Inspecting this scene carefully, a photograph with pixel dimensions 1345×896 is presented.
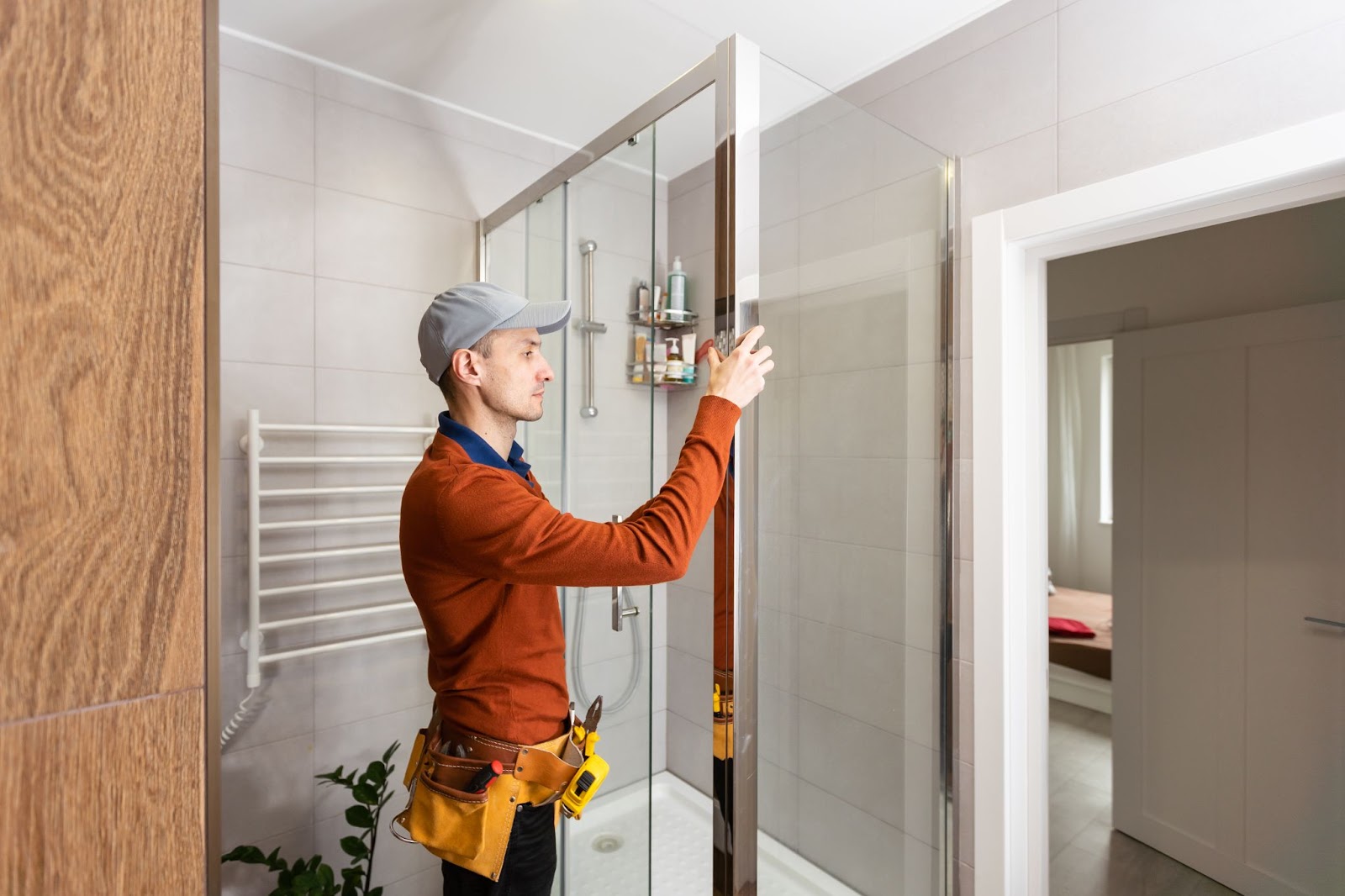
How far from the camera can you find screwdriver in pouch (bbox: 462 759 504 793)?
109 cm

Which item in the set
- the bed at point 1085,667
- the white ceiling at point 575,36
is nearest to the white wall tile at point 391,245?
the white ceiling at point 575,36

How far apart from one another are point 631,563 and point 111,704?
1.88 feet

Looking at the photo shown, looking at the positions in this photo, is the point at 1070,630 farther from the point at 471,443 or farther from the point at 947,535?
the point at 471,443

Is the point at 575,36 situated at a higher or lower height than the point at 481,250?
higher

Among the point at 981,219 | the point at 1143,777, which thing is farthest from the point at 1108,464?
the point at 981,219

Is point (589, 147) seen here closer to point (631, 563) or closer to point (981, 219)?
point (981, 219)

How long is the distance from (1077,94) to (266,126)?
6.31 ft

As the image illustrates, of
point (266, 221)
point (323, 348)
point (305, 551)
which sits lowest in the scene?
point (305, 551)

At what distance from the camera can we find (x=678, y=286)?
1.31 m

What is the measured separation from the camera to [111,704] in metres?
0.47

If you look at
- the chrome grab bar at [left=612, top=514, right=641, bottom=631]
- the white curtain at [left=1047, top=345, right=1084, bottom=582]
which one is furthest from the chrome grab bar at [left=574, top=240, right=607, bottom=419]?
the white curtain at [left=1047, top=345, right=1084, bottom=582]

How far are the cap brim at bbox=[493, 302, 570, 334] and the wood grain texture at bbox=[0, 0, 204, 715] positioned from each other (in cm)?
65

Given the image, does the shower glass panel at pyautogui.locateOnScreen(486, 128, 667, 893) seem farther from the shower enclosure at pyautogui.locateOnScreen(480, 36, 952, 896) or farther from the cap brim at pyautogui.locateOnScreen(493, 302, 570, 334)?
the cap brim at pyautogui.locateOnScreen(493, 302, 570, 334)

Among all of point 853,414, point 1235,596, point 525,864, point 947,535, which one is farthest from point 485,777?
point 1235,596
